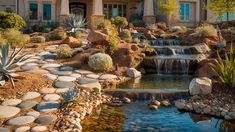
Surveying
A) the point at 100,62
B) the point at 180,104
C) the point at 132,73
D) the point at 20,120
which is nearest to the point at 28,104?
the point at 20,120

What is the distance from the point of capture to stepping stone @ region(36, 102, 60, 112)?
991 centimetres

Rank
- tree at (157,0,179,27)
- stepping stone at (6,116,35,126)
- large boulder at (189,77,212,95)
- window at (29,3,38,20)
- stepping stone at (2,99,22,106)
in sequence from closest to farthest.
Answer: stepping stone at (6,116,35,126) < stepping stone at (2,99,22,106) < large boulder at (189,77,212,95) < tree at (157,0,179,27) < window at (29,3,38,20)

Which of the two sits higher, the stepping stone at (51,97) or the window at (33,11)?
the window at (33,11)

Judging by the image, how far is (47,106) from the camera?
1018 cm

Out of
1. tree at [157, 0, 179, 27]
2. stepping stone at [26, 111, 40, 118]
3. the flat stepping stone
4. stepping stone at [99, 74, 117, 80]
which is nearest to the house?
tree at [157, 0, 179, 27]

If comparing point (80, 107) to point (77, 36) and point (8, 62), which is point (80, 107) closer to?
point (8, 62)

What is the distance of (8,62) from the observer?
11.1 meters

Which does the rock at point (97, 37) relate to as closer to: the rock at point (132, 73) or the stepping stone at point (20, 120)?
the rock at point (132, 73)

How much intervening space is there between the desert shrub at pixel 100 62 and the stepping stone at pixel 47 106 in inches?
205

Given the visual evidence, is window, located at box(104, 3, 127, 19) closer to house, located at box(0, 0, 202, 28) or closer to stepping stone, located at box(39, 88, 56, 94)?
house, located at box(0, 0, 202, 28)

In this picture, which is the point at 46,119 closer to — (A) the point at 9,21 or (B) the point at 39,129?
(B) the point at 39,129

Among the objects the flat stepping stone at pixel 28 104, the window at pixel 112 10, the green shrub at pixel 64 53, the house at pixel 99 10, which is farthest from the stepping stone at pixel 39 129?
the window at pixel 112 10

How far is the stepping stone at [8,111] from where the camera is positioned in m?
9.38

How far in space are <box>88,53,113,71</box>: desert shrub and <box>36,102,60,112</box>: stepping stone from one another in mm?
5208
